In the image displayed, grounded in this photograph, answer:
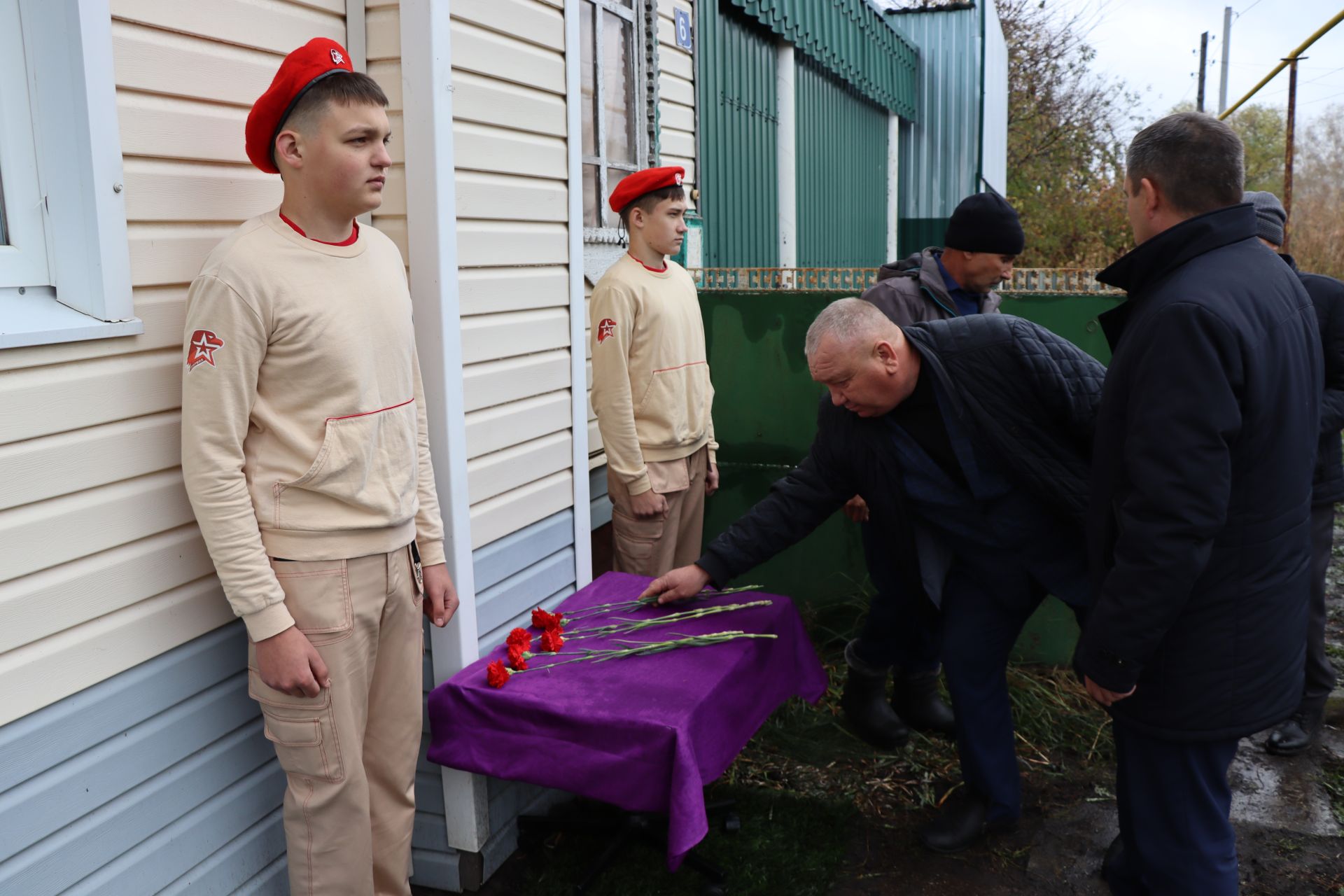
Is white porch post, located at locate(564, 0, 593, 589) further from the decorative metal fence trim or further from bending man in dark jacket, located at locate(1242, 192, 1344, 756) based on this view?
bending man in dark jacket, located at locate(1242, 192, 1344, 756)

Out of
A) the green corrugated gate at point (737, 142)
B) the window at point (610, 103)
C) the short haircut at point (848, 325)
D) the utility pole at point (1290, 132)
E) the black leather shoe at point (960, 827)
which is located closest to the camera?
the short haircut at point (848, 325)

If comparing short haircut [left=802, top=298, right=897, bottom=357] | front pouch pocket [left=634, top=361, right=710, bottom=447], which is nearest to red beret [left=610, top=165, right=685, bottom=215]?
front pouch pocket [left=634, top=361, right=710, bottom=447]

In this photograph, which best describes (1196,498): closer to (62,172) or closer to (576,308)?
(576,308)

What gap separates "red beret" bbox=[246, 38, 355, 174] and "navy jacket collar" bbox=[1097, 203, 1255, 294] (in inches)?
71.4

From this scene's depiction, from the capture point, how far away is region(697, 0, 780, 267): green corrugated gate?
6801 mm

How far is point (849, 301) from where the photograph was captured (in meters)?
3.19

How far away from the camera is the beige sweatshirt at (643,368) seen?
395 centimetres

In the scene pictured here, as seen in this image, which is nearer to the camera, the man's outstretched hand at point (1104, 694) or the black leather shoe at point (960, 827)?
the man's outstretched hand at point (1104, 694)

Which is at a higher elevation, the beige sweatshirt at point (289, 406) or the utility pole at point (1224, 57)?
the utility pole at point (1224, 57)

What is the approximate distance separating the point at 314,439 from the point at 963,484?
193 cm

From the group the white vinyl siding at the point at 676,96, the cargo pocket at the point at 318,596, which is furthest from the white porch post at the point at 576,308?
the white vinyl siding at the point at 676,96

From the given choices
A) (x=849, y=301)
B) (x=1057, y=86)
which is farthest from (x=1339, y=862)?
(x=1057, y=86)

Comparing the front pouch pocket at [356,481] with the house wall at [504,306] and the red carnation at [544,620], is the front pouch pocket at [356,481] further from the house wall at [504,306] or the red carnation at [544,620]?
the red carnation at [544,620]

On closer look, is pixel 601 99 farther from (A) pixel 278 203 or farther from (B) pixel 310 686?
(B) pixel 310 686
